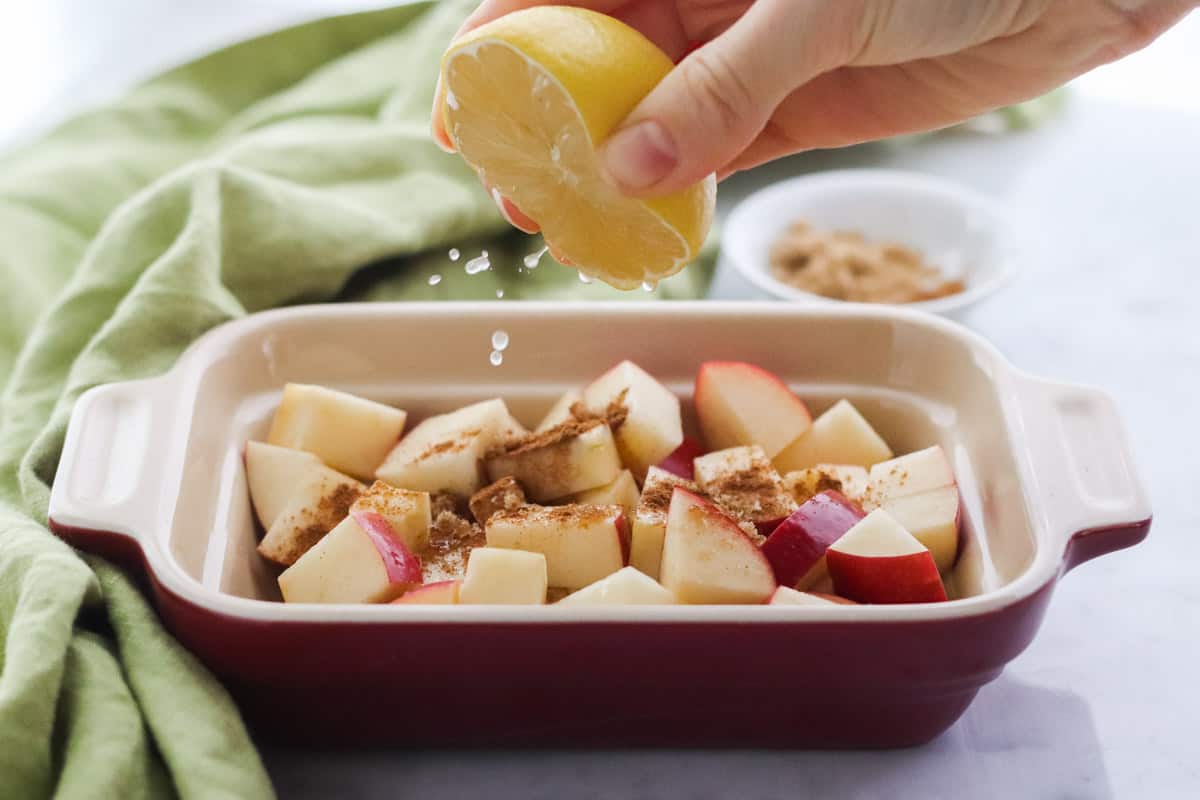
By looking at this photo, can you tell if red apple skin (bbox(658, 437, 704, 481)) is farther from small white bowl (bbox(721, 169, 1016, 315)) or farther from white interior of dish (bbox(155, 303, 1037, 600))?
small white bowl (bbox(721, 169, 1016, 315))

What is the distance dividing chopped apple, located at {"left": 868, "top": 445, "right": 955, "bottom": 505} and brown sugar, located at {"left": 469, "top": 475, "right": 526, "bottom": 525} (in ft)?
1.08

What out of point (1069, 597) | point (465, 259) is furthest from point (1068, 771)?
point (465, 259)

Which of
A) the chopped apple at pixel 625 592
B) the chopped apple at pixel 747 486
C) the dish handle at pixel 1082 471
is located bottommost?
the chopped apple at pixel 747 486

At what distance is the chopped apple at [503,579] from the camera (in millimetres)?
1015

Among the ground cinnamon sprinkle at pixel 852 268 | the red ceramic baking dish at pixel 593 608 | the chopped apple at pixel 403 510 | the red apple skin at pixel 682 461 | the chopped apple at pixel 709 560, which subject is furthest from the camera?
the ground cinnamon sprinkle at pixel 852 268

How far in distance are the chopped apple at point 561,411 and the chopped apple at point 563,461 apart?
A: 35 mm

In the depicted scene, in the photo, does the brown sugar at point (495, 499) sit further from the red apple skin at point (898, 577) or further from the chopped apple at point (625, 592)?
the red apple skin at point (898, 577)

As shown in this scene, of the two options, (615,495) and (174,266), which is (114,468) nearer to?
(174,266)

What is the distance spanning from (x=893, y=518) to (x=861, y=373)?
22 centimetres

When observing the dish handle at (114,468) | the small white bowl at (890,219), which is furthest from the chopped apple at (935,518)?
the dish handle at (114,468)

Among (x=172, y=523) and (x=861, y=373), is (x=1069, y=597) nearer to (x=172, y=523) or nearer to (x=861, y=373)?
(x=861, y=373)

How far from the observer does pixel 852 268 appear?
1631 millimetres

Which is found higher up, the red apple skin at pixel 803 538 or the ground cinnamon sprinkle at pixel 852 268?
the red apple skin at pixel 803 538

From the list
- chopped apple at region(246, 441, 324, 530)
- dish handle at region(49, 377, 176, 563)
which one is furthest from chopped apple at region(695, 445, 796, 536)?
dish handle at region(49, 377, 176, 563)
